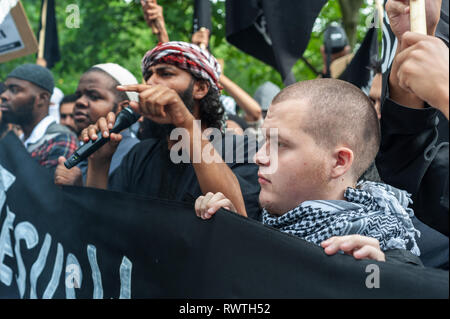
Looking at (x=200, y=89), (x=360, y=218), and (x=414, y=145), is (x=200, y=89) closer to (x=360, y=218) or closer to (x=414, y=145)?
(x=414, y=145)

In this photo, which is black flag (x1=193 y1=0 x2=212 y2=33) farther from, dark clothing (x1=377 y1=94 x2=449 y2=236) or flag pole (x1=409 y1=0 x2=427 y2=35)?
flag pole (x1=409 y1=0 x2=427 y2=35)

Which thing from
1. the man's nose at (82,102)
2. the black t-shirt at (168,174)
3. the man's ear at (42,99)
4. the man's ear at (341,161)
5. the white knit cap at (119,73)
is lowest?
the black t-shirt at (168,174)

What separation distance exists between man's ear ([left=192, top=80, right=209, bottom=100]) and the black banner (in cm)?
78

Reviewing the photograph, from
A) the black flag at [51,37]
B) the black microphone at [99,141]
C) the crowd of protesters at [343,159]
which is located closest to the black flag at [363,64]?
the crowd of protesters at [343,159]

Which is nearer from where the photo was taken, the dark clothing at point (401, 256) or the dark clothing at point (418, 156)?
the dark clothing at point (401, 256)

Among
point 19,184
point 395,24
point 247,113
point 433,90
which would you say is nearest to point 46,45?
point 247,113

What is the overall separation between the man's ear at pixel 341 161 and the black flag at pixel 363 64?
232 centimetres

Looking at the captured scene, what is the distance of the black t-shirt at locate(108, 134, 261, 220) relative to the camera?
2.63 metres

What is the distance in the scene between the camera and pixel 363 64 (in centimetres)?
406

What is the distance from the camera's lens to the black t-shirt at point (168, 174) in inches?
103

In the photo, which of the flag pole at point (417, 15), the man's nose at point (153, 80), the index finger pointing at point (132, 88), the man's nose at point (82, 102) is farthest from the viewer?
the man's nose at point (82, 102)

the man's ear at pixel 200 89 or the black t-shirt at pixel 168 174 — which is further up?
the man's ear at pixel 200 89

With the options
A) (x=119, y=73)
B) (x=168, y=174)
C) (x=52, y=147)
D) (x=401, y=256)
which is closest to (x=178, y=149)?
(x=168, y=174)

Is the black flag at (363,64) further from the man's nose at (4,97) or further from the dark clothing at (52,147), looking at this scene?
the man's nose at (4,97)
